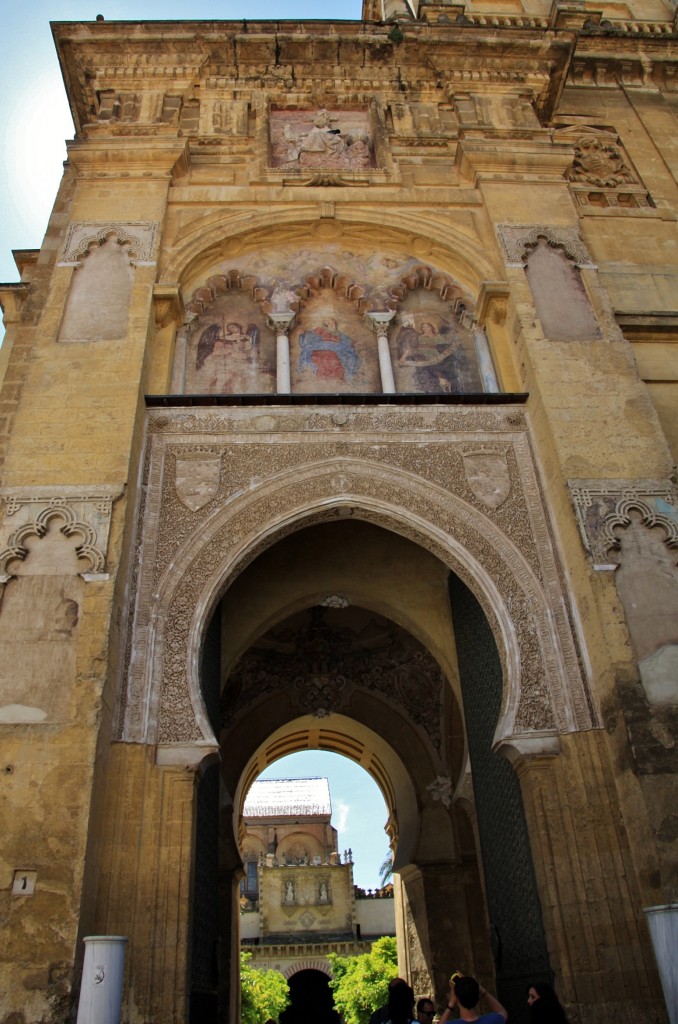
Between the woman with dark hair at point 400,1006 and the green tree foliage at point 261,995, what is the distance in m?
23.9

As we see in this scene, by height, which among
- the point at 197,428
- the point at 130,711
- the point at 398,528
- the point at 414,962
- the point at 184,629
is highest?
the point at 197,428

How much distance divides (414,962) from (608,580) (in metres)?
7.54

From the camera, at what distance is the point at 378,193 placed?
9.89 metres

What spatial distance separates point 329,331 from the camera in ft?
30.3

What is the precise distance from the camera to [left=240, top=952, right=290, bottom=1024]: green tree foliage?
2684 cm

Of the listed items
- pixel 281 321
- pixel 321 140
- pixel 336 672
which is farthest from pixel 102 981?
pixel 321 140

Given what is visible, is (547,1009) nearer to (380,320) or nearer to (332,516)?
(332,516)

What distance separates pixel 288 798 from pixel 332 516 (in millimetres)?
47014

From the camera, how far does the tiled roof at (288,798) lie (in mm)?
49344

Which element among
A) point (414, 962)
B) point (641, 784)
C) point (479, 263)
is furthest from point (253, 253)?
point (414, 962)

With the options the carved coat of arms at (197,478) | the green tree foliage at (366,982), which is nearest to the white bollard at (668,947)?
the carved coat of arms at (197,478)

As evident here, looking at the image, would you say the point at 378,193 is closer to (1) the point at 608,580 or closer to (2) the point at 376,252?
(2) the point at 376,252

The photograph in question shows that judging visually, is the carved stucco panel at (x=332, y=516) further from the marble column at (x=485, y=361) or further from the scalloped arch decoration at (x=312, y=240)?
the scalloped arch decoration at (x=312, y=240)

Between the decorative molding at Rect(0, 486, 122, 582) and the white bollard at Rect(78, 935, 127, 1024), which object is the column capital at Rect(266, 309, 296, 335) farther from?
the white bollard at Rect(78, 935, 127, 1024)
